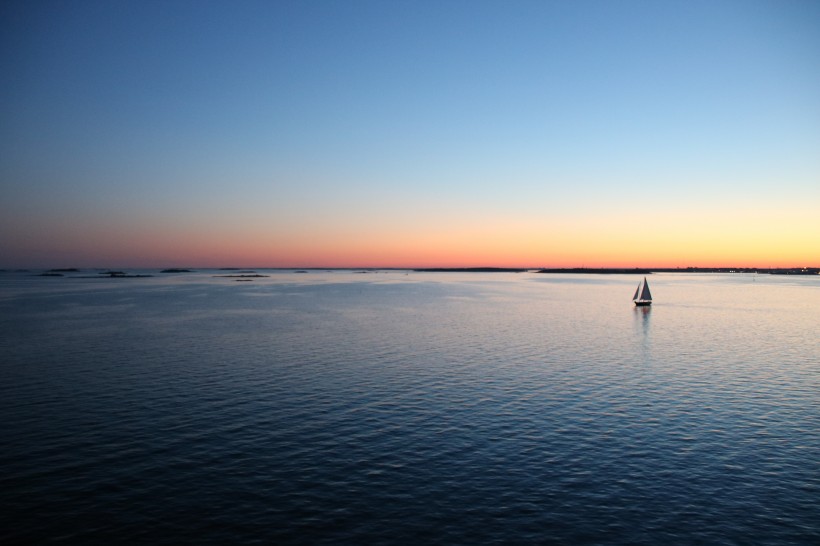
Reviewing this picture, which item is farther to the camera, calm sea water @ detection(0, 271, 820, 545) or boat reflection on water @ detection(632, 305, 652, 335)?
boat reflection on water @ detection(632, 305, 652, 335)

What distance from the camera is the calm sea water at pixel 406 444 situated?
19.0 meters

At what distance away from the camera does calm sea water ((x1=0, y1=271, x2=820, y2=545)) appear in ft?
62.2

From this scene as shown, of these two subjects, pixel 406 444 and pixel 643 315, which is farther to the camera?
pixel 643 315

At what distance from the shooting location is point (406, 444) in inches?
1059

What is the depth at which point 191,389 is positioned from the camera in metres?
38.1

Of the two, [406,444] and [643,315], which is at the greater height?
[643,315]

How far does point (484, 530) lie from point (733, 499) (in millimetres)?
10884

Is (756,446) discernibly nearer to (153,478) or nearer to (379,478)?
(379,478)

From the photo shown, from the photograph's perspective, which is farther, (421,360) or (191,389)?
(421,360)

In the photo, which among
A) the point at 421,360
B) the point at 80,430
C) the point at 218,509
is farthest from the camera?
the point at 421,360

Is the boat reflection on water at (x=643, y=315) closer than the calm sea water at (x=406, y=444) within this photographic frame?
No

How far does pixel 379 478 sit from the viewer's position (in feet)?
74.4

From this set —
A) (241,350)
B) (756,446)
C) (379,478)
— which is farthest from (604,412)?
(241,350)

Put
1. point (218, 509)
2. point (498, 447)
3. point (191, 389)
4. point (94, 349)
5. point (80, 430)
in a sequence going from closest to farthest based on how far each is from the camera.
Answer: point (218, 509) < point (498, 447) < point (80, 430) < point (191, 389) < point (94, 349)
